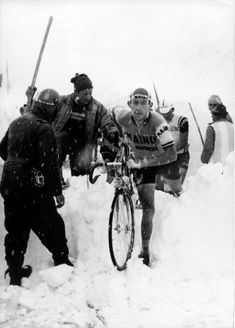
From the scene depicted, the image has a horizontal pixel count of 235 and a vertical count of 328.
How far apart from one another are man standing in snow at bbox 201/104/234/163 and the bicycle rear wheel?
1918 millimetres

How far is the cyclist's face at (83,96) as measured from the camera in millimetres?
A: 6703

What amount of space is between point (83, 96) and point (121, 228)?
2379 mm

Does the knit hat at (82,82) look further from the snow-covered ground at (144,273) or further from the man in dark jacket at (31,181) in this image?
the man in dark jacket at (31,181)

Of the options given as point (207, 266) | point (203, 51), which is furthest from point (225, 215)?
point (203, 51)

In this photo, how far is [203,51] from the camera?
74.3 feet

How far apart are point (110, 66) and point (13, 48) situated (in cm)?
504

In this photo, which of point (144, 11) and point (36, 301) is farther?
point (144, 11)

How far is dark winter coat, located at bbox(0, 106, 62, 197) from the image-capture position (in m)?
4.71

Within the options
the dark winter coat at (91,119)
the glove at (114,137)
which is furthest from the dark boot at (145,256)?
the dark winter coat at (91,119)

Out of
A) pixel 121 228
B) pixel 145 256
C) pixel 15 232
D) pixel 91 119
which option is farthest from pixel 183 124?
pixel 15 232

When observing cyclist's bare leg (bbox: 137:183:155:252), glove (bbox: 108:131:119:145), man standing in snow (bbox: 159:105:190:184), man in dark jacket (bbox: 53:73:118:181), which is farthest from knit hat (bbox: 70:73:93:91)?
cyclist's bare leg (bbox: 137:183:155:252)

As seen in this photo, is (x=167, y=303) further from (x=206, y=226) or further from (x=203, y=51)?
(x=203, y=51)

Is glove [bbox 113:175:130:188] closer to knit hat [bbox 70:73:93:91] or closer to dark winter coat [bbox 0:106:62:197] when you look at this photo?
dark winter coat [bbox 0:106:62:197]

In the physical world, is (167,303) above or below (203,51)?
below
